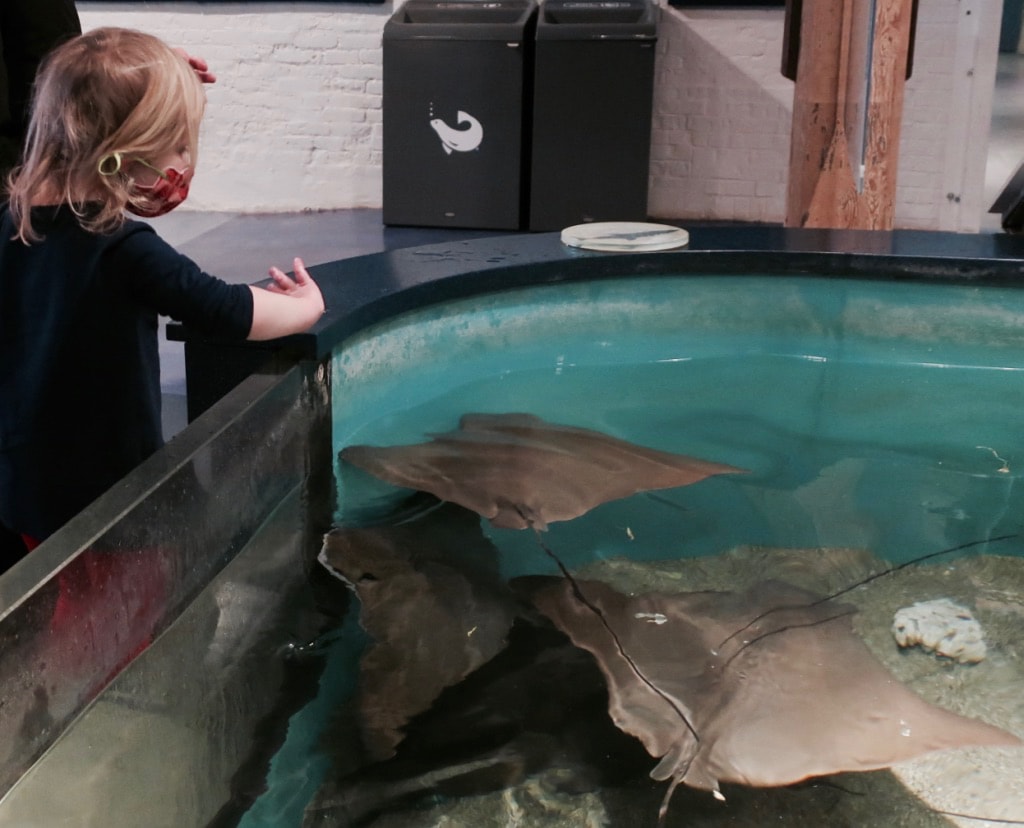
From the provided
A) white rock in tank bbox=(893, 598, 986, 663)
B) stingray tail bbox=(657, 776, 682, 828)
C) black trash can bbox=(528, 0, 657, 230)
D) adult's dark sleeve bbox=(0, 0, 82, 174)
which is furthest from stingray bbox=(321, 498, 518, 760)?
black trash can bbox=(528, 0, 657, 230)

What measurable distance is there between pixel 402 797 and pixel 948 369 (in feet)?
7.50

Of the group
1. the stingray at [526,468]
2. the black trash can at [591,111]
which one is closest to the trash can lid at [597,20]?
the black trash can at [591,111]

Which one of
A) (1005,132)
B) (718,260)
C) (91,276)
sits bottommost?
(718,260)

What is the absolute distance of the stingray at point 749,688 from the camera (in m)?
1.51

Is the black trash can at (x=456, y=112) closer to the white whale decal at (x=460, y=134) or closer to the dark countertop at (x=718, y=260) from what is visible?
the white whale decal at (x=460, y=134)

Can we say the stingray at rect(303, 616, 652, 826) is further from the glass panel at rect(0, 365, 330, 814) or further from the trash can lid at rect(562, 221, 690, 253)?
the trash can lid at rect(562, 221, 690, 253)

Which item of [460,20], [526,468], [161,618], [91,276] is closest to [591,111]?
[460,20]

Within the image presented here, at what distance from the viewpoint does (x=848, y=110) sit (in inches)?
146

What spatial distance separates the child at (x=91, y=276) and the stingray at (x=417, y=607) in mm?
501

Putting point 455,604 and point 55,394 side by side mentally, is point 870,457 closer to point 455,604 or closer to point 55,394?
point 455,604

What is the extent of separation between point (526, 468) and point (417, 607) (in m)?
0.55

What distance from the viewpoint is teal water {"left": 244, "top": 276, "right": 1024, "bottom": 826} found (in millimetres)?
2299

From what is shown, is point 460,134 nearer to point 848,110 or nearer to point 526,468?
point 848,110

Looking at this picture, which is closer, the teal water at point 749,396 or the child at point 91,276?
the child at point 91,276
